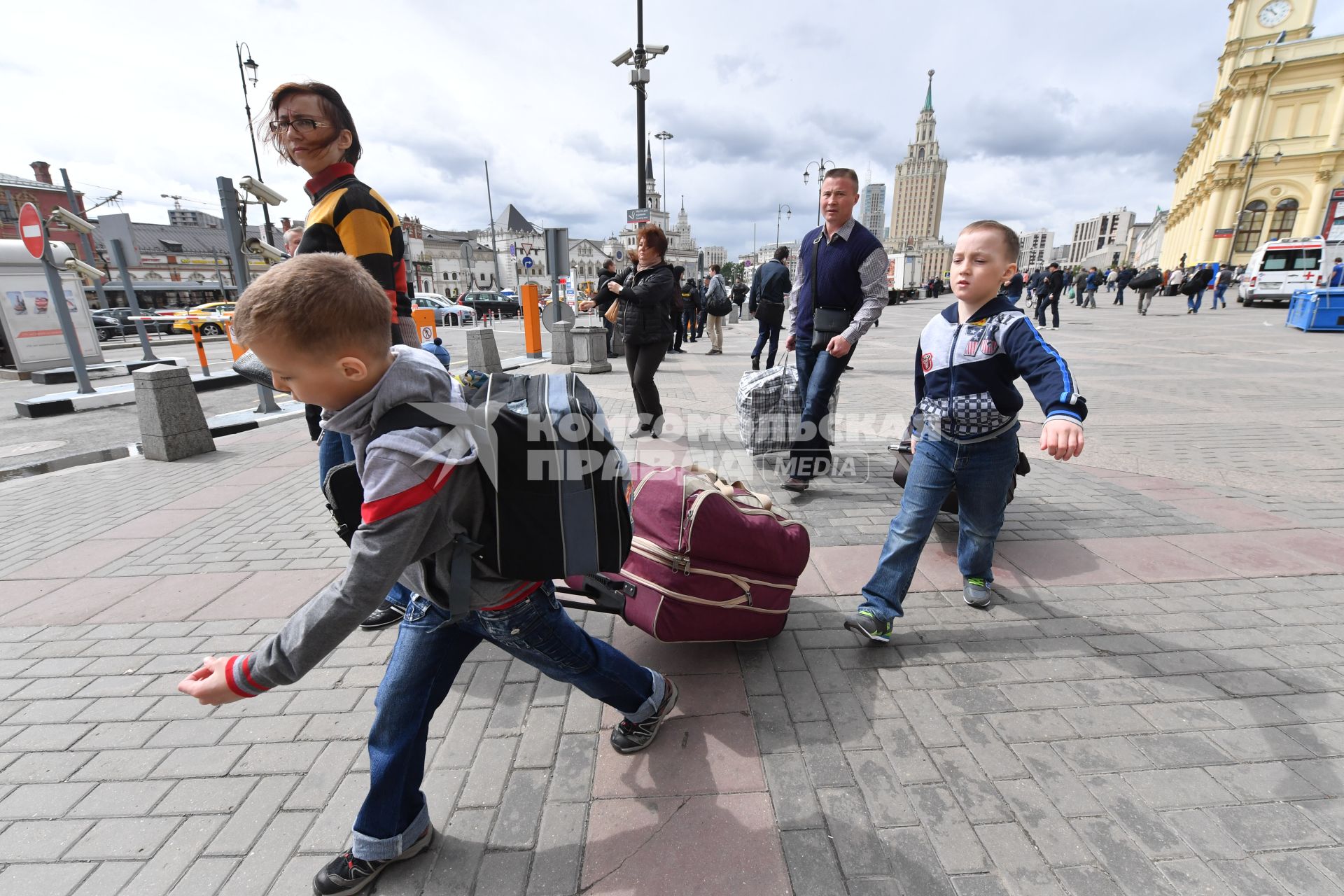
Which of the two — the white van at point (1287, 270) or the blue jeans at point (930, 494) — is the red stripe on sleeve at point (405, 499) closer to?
the blue jeans at point (930, 494)

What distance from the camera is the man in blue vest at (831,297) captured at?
388 cm

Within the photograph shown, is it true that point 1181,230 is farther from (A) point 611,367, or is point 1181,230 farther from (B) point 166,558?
(B) point 166,558

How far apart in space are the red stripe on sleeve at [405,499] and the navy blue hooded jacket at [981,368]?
2.07m

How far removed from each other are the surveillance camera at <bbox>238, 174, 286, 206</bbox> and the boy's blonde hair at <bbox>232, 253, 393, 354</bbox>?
434 centimetres

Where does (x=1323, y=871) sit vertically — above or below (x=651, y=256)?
below

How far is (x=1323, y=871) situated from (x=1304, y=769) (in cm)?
46

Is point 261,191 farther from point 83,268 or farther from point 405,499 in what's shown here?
point 83,268

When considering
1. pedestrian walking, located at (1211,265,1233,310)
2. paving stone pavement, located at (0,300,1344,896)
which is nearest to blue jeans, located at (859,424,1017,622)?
paving stone pavement, located at (0,300,1344,896)

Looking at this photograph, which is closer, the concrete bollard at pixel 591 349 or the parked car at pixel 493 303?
the concrete bollard at pixel 591 349

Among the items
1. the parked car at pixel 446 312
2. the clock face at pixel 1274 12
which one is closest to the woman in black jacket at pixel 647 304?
the parked car at pixel 446 312

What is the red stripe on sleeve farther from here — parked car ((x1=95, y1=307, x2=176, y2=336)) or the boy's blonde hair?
parked car ((x1=95, y1=307, x2=176, y2=336))

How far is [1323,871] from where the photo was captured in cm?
150

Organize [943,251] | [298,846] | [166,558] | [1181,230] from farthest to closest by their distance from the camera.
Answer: [943,251]
[1181,230]
[166,558]
[298,846]

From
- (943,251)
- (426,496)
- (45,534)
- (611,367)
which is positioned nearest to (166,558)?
(45,534)
